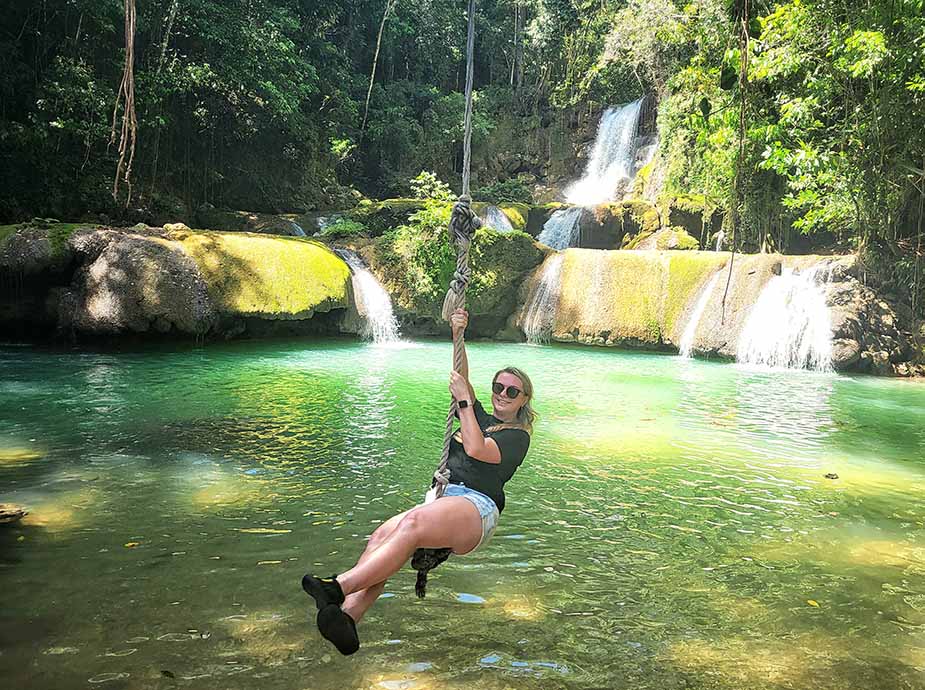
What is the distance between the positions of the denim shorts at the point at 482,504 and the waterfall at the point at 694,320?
13.0 metres

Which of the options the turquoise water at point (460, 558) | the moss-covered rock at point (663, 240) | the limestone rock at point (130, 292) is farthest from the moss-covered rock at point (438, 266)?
the turquoise water at point (460, 558)

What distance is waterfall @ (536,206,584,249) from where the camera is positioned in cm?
2086

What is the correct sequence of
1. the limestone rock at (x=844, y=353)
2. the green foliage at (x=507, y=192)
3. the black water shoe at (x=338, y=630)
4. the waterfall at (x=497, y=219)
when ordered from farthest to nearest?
the green foliage at (x=507, y=192) → the waterfall at (x=497, y=219) → the limestone rock at (x=844, y=353) → the black water shoe at (x=338, y=630)

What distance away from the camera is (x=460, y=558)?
14.7 ft

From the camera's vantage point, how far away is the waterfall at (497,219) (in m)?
20.1

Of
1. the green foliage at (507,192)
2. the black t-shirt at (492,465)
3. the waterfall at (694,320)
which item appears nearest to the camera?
the black t-shirt at (492,465)

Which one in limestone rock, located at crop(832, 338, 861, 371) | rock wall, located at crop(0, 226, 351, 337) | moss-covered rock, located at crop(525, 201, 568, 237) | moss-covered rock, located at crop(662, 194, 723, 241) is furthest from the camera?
moss-covered rock, located at crop(525, 201, 568, 237)

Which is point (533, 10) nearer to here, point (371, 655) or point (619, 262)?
point (619, 262)

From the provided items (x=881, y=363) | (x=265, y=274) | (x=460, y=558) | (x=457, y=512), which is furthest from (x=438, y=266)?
(x=457, y=512)

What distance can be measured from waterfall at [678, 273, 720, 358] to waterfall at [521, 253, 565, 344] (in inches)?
113

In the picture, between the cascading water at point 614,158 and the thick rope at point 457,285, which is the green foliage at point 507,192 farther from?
the thick rope at point 457,285

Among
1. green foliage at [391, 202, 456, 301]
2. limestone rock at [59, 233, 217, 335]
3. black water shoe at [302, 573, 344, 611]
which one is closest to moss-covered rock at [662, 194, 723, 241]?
green foliage at [391, 202, 456, 301]

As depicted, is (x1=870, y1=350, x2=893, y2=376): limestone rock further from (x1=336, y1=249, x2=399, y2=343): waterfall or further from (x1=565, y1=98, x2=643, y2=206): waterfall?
(x1=565, y1=98, x2=643, y2=206): waterfall

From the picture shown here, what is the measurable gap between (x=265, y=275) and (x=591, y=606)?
457 inches
